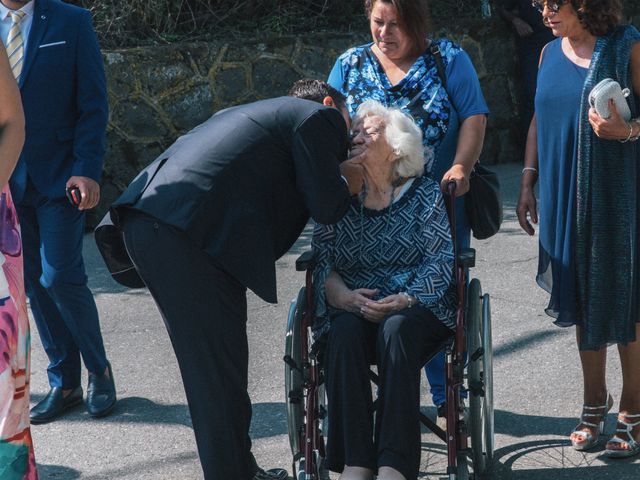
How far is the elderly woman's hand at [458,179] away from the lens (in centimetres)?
419

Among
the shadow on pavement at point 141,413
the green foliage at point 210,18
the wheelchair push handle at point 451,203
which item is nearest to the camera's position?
the wheelchair push handle at point 451,203

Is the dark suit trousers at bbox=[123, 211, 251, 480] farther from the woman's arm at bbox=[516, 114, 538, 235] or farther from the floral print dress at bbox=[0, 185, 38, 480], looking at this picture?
the woman's arm at bbox=[516, 114, 538, 235]

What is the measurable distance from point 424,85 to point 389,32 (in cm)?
26

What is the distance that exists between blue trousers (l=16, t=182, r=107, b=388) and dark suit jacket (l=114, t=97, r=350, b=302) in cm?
126

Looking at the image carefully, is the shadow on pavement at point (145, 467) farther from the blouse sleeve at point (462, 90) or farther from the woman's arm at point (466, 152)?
the blouse sleeve at point (462, 90)

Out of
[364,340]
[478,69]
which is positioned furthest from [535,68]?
[364,340]

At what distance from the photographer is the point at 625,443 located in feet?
13.8

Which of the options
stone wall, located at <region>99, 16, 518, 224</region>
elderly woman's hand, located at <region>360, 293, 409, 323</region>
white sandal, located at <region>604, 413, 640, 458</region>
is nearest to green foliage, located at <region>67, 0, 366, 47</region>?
stone wall, located at <region>99, 16, 518, 224</region>

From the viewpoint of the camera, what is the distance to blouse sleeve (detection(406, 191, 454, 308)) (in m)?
3.94

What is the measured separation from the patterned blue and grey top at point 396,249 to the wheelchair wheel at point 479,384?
88 millimetres

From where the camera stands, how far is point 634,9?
10.4 metres

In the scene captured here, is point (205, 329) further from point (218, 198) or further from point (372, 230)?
point (372, 230)

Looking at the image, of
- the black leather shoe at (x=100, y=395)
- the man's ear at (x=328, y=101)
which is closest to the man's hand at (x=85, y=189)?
the black leather shoe at (x=100, y=395)

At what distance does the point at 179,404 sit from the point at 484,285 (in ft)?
7.51
